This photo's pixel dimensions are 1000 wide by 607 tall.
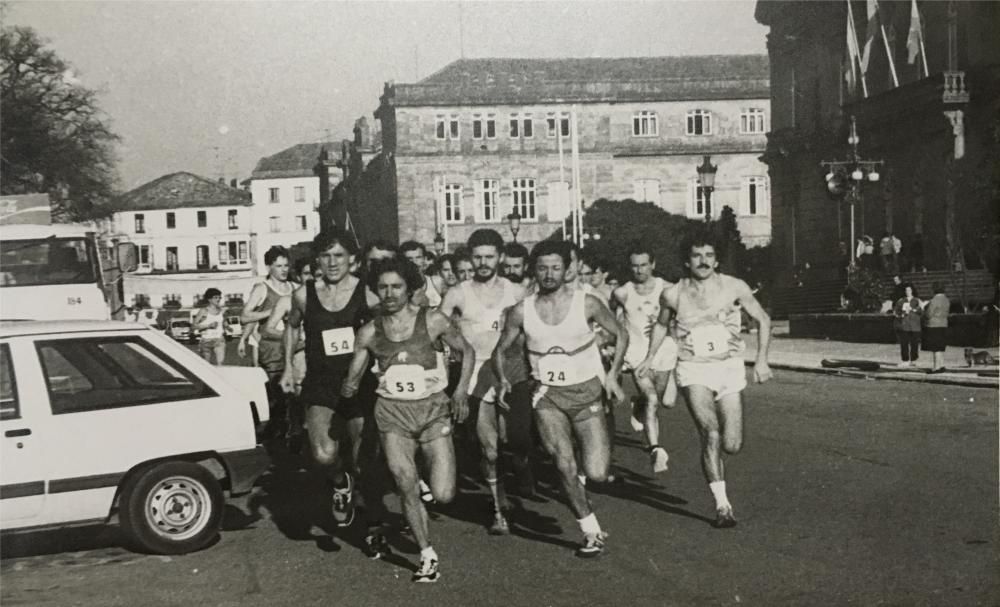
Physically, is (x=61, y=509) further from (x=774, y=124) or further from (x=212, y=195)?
(x=212, y=195)

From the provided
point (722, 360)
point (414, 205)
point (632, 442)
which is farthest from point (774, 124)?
point (722, 360)

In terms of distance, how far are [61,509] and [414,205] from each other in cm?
7241

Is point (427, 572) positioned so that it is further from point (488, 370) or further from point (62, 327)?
point (62, 327)

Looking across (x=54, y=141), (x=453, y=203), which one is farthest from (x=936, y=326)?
(x=453, y=203)

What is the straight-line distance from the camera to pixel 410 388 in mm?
7750

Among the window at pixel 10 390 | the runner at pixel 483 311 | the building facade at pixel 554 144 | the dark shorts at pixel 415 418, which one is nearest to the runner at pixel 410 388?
the dark shorts at pixel 415 418

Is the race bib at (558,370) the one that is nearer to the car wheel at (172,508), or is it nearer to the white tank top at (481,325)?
the white tank top at (481,325)

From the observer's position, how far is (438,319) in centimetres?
808

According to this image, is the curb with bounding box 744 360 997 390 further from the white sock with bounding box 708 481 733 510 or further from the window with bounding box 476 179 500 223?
the window with bounding box 476 179 500 223

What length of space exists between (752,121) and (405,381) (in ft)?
259

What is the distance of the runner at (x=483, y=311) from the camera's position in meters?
9.34

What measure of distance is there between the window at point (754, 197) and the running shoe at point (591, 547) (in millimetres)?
77091

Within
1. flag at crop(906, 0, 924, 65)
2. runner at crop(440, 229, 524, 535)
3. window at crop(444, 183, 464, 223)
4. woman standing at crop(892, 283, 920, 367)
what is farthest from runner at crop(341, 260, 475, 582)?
window at crop(444, 183, 464, 223)

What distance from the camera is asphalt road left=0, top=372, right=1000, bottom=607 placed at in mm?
6945
